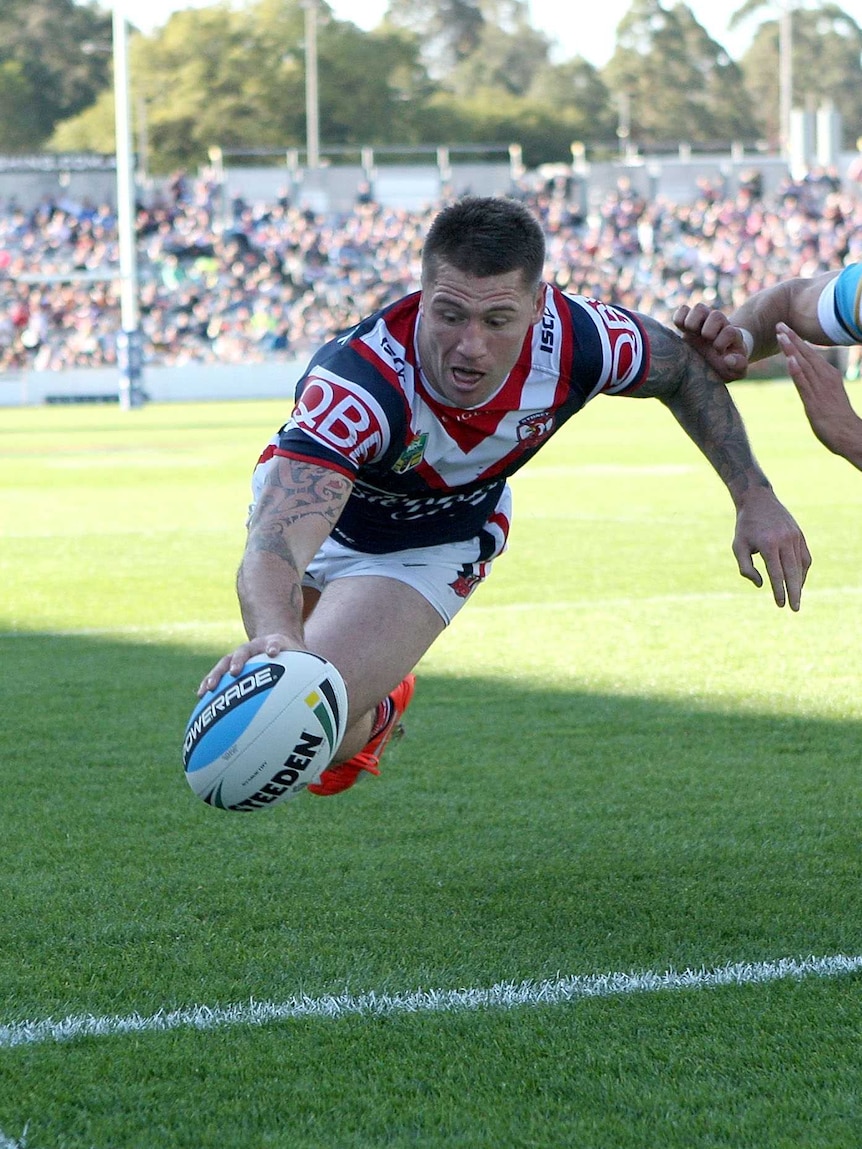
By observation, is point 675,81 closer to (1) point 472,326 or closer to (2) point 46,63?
(2) point 46,63

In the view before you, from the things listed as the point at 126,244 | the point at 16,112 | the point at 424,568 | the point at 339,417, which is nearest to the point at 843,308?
the point at 424,568

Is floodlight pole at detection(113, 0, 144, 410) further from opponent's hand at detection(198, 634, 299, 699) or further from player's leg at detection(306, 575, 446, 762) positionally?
opponent's hand at detection(198, 634, 299, 699)

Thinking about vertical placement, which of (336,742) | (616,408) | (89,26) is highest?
(89,26)

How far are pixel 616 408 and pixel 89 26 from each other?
2957 inches

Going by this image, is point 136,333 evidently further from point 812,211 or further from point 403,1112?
point 403,1112

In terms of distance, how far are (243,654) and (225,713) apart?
0.88 ft

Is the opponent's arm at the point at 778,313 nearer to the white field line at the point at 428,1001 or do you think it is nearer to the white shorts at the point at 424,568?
the white shorts at the point at 424,568

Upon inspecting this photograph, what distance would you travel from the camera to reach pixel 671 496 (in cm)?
1730

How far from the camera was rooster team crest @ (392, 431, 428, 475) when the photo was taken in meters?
4.88

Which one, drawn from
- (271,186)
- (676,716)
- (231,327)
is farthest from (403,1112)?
(271,186)

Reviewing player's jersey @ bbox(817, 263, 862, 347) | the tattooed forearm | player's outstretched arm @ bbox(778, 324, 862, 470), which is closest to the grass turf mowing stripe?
the tattooed forearm

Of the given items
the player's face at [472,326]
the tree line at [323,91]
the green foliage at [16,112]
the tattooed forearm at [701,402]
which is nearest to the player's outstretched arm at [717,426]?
the tattooed forearm at [701,402]

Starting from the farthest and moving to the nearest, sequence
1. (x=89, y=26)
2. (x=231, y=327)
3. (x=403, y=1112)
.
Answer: (x=89, y=26), (x=231, y=327), (x=403, y=1112)

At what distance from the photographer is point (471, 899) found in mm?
4848
